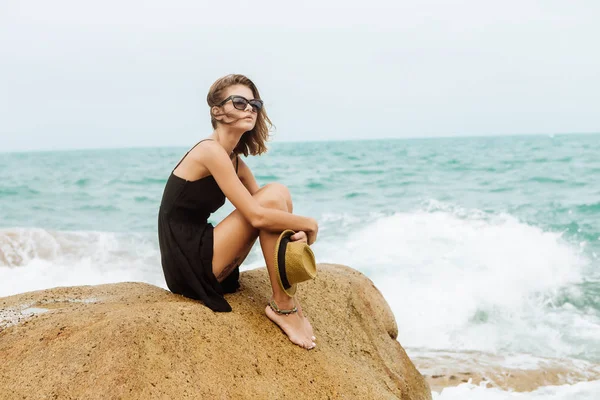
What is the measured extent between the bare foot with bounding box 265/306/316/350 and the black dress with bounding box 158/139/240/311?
0.24m

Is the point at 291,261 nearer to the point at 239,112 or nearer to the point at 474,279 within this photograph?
the point at 239,112

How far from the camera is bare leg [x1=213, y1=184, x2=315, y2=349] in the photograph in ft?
10.4

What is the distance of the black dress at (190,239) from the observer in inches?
125

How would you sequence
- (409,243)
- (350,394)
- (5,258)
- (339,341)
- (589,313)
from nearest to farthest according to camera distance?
(350,394) → (339,341) → (589,313) → (5,258) → (409,243)

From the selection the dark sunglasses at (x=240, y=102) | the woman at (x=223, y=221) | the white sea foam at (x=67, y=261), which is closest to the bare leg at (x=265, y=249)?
the woman at (x=223, y=221)

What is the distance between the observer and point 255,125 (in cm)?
352

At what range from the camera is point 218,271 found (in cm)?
322

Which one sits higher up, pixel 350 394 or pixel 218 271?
pixel 218 271

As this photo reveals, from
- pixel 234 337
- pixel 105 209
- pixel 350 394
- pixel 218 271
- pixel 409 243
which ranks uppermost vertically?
pixel 218 271

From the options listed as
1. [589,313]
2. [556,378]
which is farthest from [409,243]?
[556,378]

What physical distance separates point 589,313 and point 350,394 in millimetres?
5365

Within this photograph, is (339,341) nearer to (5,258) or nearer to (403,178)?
(5,258)

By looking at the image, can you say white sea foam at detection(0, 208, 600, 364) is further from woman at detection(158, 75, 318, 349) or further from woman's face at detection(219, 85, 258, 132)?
woman's face at detection(219, 85, 258, 132)

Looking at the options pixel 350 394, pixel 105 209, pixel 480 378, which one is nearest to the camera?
pixel 350 394
